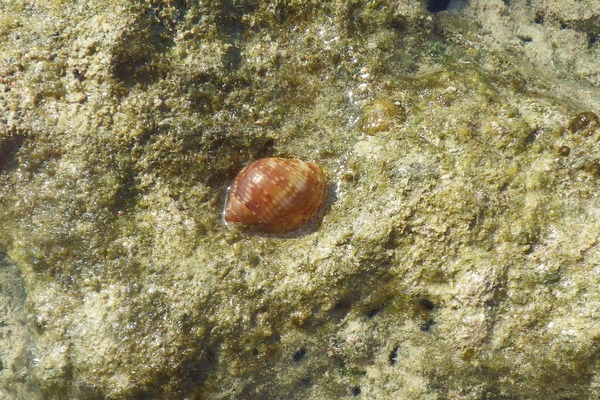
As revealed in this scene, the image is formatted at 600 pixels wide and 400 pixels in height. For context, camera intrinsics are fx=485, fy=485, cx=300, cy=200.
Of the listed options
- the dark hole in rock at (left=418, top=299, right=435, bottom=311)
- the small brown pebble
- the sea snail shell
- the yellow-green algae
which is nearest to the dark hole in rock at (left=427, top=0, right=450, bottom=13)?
the yellow-green algae

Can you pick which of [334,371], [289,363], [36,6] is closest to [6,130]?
[36,6]

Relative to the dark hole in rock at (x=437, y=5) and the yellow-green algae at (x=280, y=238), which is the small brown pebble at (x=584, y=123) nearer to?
the yellow-green algae at (x=280, y=238)

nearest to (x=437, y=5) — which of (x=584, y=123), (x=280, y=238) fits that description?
(x=584, y=123)

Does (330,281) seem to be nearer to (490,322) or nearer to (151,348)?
(490,322)

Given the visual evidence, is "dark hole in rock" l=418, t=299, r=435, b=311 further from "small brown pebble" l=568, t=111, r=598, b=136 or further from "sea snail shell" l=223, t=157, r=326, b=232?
"small brown pebble" l=568, t=111, r=598, b=136

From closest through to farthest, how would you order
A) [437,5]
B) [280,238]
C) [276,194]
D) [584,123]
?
1. [584,123]
2. [276,194]
3. [280,238]
4. [437,5]

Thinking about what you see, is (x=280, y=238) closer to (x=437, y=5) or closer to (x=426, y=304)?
(x=426, y=304)
